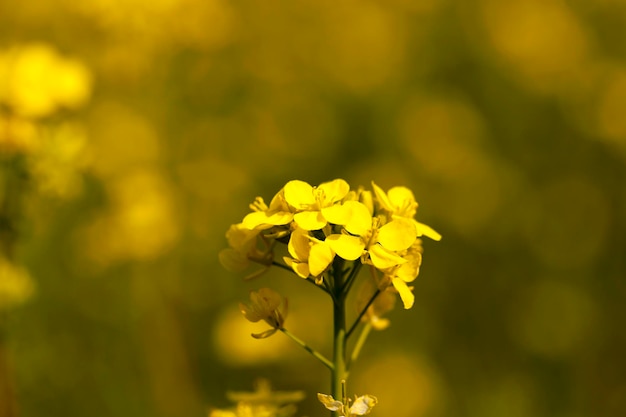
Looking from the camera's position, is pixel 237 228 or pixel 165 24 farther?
Answer: pixel 165 24

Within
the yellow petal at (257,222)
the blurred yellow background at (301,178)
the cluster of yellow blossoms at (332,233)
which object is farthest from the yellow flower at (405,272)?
the blurred yellow background at (301,178)

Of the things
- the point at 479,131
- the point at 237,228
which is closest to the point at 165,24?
the point at 479,131

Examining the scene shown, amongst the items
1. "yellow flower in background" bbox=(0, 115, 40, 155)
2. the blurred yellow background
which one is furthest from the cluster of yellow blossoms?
"yellow flower in background" bbox=(0, 115, 40, 155)

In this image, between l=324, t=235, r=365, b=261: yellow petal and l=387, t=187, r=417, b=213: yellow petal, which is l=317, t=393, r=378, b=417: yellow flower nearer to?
l=324, t=235, r=365, b=261: yellow petal

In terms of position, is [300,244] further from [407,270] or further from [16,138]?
[16,138]

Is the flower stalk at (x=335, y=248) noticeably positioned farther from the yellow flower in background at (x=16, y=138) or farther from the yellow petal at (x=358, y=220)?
the yellow flower in background at (x=16, y=138)

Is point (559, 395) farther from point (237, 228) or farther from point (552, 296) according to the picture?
point (237, 228)
